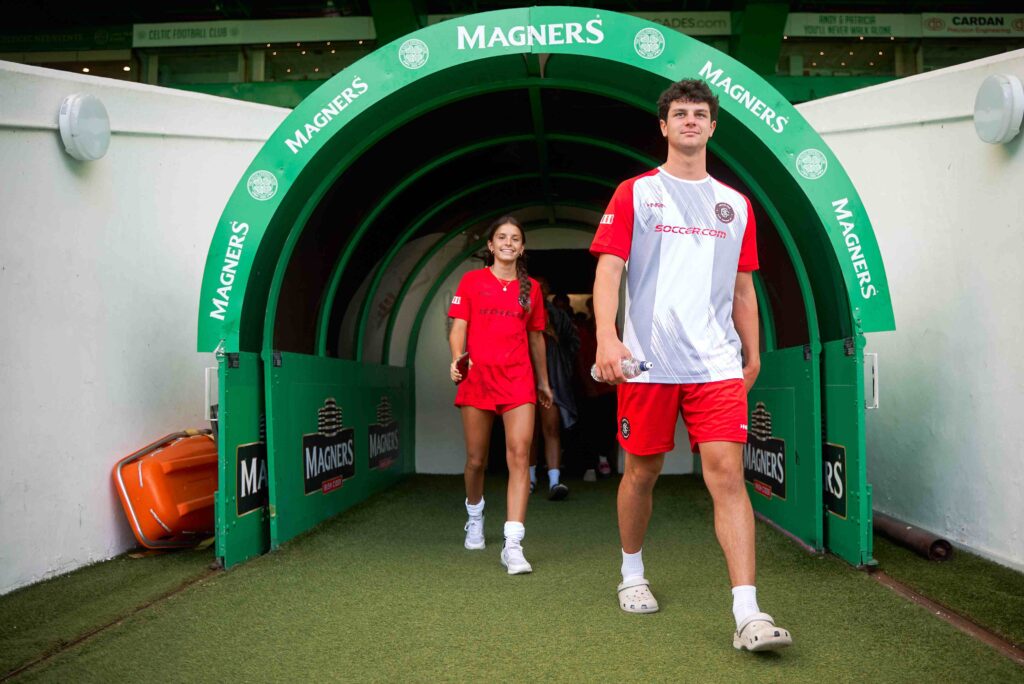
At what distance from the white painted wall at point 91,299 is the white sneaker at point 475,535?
2173mm

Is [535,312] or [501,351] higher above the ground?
[535,312]

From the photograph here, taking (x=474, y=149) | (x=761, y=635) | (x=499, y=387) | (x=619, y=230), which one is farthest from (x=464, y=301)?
(x=761, y=635)

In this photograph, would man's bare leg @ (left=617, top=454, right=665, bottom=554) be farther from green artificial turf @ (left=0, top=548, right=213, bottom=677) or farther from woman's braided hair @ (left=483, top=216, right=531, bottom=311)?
A: green artificial turf @ (left=0, top=548, right=213, bottom=677)

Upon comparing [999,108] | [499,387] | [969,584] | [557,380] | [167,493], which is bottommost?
[969,584]

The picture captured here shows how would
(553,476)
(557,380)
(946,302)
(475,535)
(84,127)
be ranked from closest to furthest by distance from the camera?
1. (84,127)
2. (946,302)
3. (475,535)
4. (553,476)
5. (557,380)

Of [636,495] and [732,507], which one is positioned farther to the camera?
[636,495]

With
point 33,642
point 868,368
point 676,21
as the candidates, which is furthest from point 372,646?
point 676,21

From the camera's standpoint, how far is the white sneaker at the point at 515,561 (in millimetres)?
4586

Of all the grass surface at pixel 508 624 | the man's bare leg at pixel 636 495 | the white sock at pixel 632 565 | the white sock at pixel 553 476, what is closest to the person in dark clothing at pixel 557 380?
the white sock at pixel 553 476

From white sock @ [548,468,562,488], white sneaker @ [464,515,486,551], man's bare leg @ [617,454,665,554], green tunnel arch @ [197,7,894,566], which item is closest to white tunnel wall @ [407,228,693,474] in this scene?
white sock @ [548,468,562,488]

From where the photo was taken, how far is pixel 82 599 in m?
4.12

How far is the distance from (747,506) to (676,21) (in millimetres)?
13569

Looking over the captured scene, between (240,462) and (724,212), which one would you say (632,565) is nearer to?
(724,212)

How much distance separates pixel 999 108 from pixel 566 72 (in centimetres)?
247
